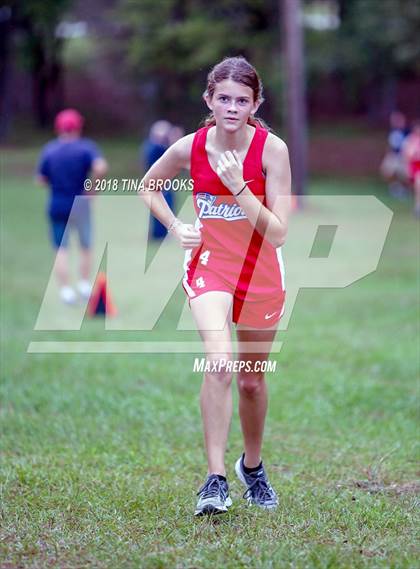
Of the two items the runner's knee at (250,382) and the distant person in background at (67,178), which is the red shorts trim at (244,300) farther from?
the distant person in background at (67,178)

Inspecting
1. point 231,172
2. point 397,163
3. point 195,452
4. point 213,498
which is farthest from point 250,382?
point 397,163

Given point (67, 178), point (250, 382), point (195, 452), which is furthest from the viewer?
point (67, 178)

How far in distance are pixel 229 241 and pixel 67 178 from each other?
8.13 metres

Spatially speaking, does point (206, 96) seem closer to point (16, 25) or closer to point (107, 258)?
point (107, 258)

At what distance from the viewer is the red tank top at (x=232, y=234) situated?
511cm

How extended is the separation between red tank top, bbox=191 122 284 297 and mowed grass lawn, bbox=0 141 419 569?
1155 mm

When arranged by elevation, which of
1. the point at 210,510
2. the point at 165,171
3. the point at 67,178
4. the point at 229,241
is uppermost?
the point at 165,171

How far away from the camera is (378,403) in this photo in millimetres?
8344

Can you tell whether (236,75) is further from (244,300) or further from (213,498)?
(213,498)

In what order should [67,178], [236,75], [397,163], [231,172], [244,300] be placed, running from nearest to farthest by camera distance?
[231,172] < [236,75] < [244,300] < [67,178] < [397,163]

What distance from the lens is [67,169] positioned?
42.8 ft

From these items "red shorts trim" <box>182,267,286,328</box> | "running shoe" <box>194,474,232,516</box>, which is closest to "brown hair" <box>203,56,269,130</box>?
"red shorts trim" <box>182,267,286,328</box>

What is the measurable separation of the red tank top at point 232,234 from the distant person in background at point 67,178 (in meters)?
7.69

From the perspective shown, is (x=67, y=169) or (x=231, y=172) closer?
(x=231, y=172)
